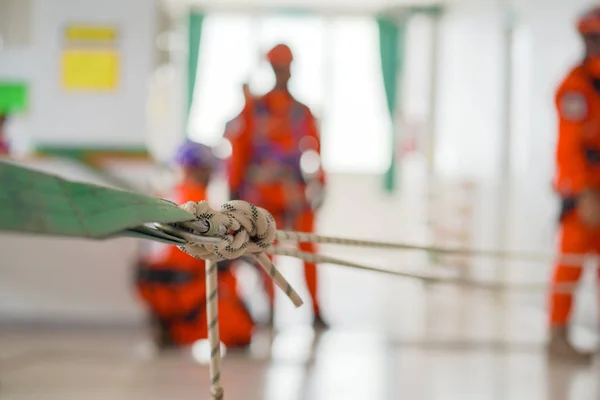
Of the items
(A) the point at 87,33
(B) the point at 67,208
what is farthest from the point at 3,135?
(B) the point at 67,208

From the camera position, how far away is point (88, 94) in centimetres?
292

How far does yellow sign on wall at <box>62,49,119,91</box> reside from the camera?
2.92 meters

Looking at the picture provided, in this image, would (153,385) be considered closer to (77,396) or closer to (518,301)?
(77,396)

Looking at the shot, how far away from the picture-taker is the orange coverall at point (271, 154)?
3.00m

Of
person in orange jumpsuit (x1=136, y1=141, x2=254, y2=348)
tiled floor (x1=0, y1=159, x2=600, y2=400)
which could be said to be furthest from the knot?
person in orange jumpsuit (x1=136, y1=141, x2=254, y2=348)

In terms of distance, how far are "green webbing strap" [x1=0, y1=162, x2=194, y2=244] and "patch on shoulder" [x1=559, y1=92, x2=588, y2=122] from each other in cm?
222

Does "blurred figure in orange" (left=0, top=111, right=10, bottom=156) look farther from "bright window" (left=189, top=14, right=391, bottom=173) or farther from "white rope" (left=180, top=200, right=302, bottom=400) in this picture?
"bright window" (left=189, top=14, right=391, bottom=173)

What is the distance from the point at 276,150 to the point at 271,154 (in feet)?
0.10

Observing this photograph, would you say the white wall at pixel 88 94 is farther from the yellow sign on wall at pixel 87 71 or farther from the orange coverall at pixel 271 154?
the orange coverall at pixel 271 154

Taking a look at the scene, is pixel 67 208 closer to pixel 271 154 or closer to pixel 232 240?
pixel 232 240

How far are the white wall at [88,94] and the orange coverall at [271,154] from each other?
0.45 meters

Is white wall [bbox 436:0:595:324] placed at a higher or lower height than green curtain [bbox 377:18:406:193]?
lower

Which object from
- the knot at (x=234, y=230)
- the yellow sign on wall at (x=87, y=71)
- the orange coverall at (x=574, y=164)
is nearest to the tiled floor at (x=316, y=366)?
the orange coverall at (x=574, y=164)

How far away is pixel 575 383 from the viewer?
2.09 metres
